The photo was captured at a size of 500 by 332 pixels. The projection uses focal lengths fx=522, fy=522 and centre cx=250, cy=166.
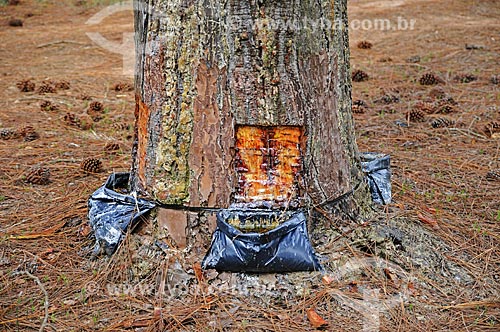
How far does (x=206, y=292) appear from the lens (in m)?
2.20

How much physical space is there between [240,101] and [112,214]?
0.84m

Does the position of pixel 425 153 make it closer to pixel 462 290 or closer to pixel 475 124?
pixel 475 124

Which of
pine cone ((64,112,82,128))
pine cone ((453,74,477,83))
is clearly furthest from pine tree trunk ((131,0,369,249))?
pine cone ((453,74,477,83))

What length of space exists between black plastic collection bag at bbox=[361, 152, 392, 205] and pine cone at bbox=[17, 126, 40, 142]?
282 centimetres

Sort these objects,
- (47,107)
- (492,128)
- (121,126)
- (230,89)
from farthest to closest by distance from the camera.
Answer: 1. (47,107)
2. (121,126)
3. (492,128)
4. (230,89)

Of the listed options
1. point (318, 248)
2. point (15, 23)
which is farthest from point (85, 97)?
point (15, 23)

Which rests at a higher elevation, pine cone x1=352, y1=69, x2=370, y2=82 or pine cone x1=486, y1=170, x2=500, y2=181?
pine cone x1=352, y1=69, x2=370, y2=82

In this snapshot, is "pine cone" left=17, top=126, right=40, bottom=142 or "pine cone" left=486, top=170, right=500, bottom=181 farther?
"pine cone" left=17, top=126, right=40, bottom=142

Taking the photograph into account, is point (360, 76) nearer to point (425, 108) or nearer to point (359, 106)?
point (359, 106)

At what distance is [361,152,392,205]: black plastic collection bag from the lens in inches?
113

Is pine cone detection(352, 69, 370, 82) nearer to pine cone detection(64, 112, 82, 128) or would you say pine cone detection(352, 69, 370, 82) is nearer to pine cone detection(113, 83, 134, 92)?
pine cone detection(113, 83, 134, 92)

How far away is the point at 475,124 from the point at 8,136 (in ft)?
13.1

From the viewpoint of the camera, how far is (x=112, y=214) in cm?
247

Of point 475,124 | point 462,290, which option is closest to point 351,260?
point 462,290
